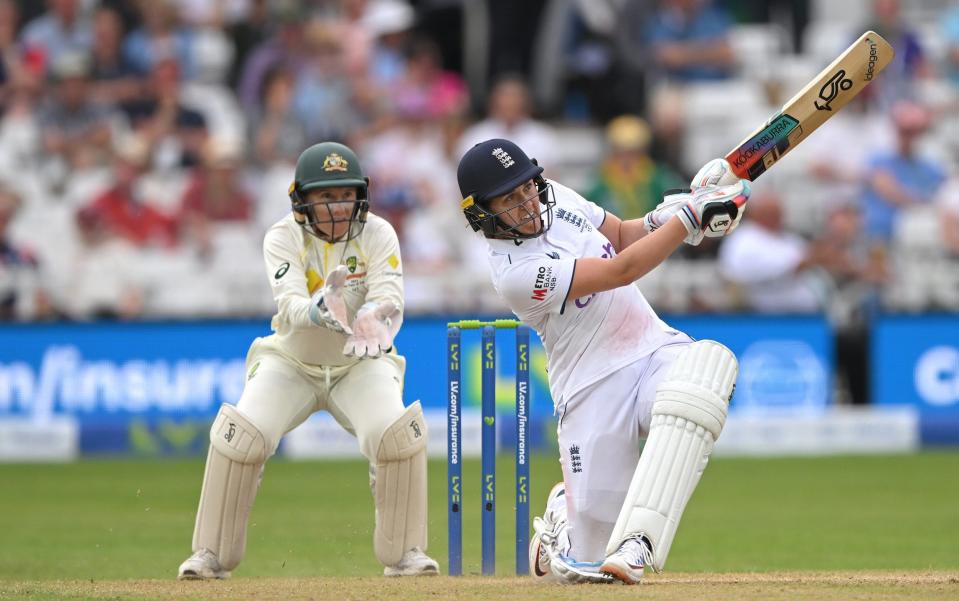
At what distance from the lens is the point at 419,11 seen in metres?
14.5

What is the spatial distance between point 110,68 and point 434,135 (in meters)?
2.66

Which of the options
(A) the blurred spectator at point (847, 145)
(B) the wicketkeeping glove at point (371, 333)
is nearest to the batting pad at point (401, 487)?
(B) the wicketkeeping glove at point (371, 333)

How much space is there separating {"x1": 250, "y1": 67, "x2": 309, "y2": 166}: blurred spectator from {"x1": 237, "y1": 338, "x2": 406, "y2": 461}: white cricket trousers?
653cm

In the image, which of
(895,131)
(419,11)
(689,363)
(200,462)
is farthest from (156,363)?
(689,363)

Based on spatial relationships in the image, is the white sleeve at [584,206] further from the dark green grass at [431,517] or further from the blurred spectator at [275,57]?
the blurred spectator at [275,57]

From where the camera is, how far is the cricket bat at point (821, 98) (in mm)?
5488

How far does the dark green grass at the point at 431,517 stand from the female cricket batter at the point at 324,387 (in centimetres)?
49

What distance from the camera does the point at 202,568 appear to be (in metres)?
6.02

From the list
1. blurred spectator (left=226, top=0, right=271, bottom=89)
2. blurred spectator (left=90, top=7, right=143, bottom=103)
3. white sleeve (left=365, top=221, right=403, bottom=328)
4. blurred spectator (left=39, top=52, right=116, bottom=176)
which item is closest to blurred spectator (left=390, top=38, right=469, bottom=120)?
blurred spectator (left=226, top=0, right=271, bottom=89)

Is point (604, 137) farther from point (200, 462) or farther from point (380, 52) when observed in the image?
point (200, 462)

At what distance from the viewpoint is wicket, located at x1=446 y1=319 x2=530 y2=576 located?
6.05 meters

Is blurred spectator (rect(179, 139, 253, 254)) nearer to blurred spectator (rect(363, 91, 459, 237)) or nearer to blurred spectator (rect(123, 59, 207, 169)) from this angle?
blurred spectator (rect(123, 59, 207, 169))

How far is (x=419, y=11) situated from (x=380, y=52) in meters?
1.08

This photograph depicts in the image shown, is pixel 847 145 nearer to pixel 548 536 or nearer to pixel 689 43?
pixel 689 43
